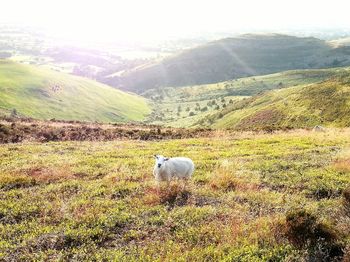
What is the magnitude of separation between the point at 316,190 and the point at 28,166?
1574cm

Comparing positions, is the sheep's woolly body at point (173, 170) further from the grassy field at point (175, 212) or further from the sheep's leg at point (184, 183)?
the grassy field at point (175, 212)

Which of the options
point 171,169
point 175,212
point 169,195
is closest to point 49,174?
point 171,169

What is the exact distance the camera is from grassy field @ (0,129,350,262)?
12484 mm

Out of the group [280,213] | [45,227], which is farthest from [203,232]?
[45,227]

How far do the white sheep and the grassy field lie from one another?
56 cm

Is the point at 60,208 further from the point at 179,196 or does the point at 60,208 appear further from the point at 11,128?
the point at 11,128

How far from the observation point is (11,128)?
42.7m

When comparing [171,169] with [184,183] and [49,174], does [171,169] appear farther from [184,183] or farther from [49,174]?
[49,174]

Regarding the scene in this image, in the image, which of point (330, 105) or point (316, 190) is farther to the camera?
point (330, 105)

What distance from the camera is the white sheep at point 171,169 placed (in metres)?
19.4

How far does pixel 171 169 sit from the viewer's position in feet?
65.3

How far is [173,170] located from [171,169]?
0.37 ft

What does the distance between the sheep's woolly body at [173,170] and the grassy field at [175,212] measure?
559 mm

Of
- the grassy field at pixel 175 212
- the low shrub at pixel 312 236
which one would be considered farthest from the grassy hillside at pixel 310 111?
the low shrub at pixel 312 236
